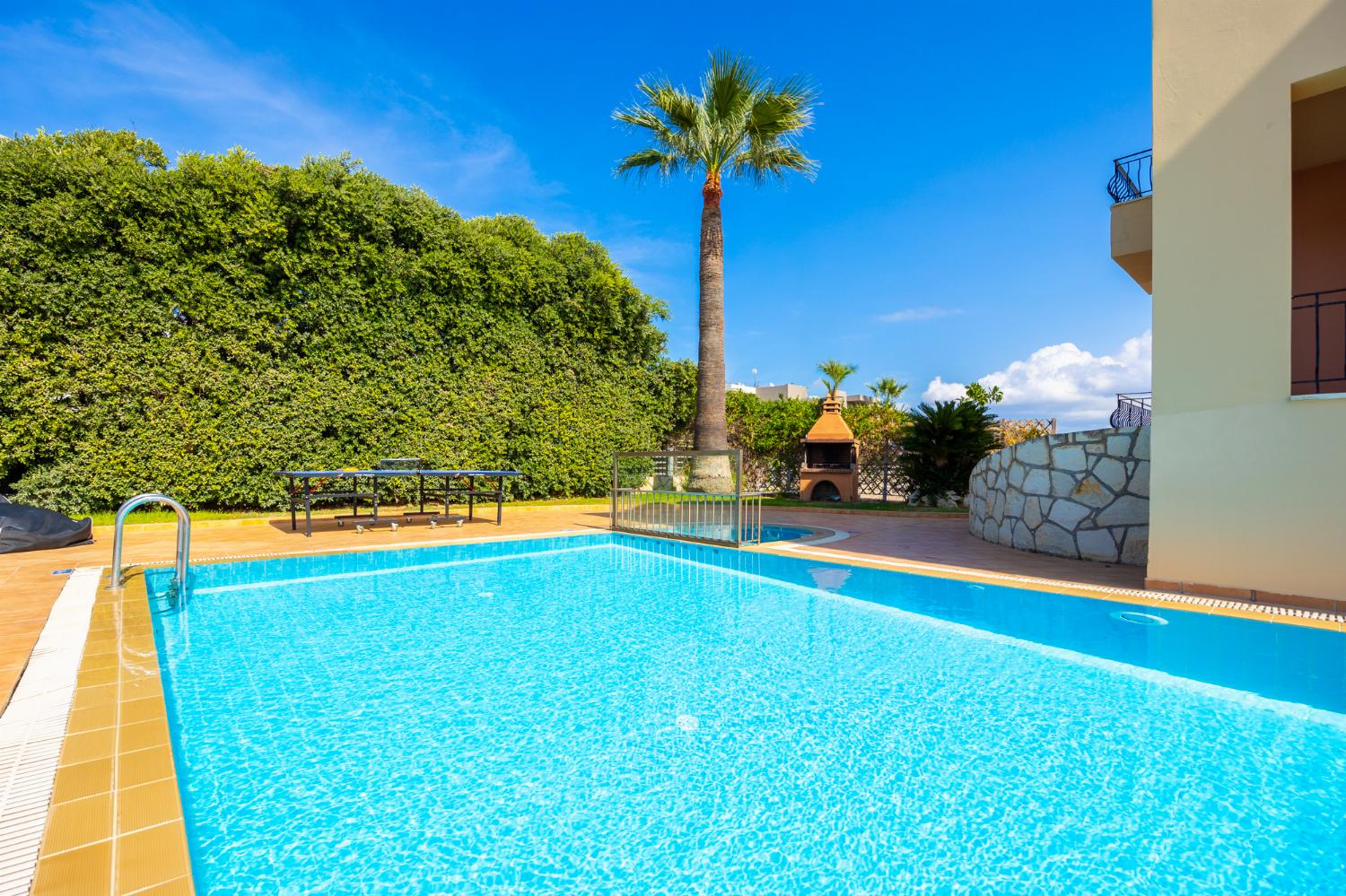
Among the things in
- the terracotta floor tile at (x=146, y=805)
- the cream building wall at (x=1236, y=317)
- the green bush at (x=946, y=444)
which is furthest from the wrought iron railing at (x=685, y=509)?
the terracotta floor tile at (x=146, y=805)

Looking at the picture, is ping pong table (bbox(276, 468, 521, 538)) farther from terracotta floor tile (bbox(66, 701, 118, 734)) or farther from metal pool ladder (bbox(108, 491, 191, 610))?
terracotta floor tile (bbox(66, 701, 118, 734))

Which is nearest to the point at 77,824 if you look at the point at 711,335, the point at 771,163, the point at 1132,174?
the point at 1132,174

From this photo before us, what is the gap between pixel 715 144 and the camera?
42.2 feet

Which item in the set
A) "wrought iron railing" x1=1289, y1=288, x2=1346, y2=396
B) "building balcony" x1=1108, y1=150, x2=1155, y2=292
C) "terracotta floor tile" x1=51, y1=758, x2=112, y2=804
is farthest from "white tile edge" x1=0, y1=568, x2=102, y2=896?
"wrought iron railing" x1=1289, y1=288, x2=1346, y2=396

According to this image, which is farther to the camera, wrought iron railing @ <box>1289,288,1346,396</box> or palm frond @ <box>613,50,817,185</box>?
palm frond @ <box>613,50,817,185</box>

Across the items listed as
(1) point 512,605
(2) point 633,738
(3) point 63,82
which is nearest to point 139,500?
(1) point 512,605

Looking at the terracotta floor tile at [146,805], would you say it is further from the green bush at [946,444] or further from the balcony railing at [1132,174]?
the green bush at [946,444]

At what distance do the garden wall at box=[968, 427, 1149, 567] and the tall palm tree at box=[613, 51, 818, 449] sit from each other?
22.5 feet

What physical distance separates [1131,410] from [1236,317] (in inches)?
307

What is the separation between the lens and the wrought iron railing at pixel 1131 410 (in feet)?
35.9

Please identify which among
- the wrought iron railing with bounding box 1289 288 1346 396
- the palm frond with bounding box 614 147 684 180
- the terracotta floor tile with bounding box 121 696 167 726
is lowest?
the terracotta floor tile with bounding box 121 696 167 726

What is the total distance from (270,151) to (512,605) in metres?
10.1

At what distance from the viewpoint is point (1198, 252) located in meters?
5.05

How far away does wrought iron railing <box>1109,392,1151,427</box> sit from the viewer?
10930mm
